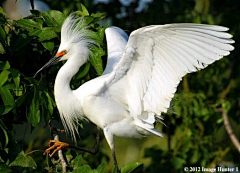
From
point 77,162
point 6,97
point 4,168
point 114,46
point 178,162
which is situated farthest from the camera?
point 178,162

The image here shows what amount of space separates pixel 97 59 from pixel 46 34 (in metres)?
0.31

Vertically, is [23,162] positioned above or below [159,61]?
below

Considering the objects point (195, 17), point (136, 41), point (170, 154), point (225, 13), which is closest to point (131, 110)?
point (136, 41)

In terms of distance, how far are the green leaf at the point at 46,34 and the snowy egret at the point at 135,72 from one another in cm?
8

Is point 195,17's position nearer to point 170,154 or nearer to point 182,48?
point 170,154

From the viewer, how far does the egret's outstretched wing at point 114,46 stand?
3.14m

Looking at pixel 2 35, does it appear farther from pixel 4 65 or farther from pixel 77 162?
pixel 77 162

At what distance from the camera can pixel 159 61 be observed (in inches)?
110

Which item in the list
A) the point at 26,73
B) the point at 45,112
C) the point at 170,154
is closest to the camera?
the point at 45,112

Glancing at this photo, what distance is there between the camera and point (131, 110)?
296 cm

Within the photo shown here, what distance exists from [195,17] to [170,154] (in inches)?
41.6

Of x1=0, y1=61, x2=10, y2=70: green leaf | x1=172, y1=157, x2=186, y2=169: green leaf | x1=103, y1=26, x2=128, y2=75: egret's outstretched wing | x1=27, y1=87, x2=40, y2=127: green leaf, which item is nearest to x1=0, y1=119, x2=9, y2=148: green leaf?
x1=27, y1=87, x2=40, y2=127: green leaf

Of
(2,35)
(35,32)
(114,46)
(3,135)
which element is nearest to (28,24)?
(35,32)

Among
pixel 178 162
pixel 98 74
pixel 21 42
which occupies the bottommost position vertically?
pixel 178 162
